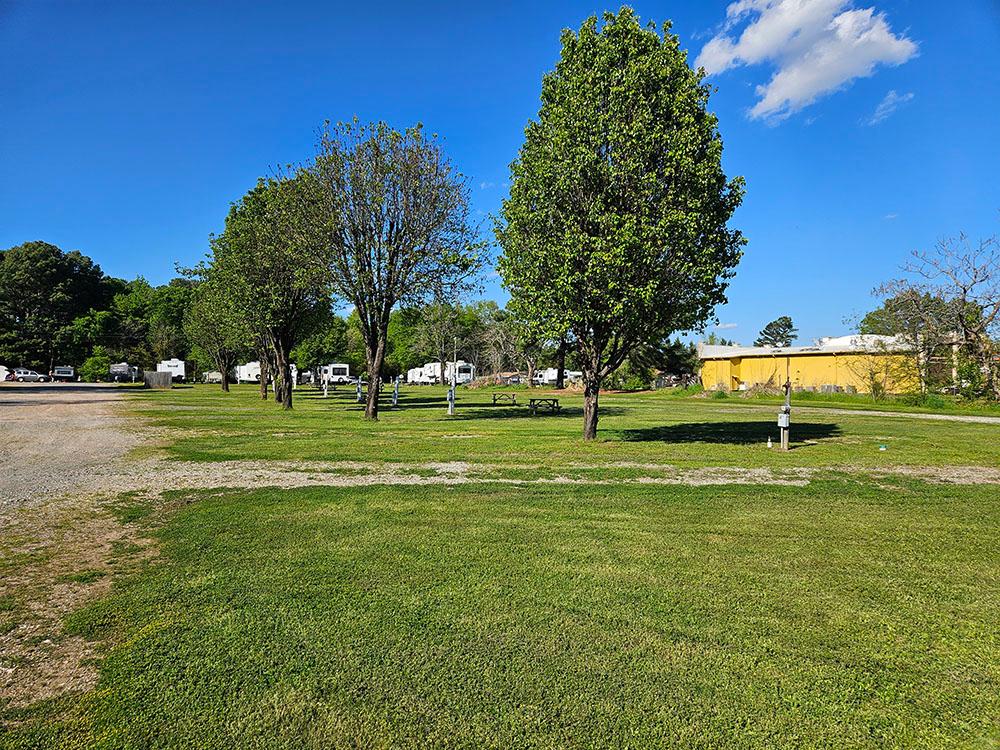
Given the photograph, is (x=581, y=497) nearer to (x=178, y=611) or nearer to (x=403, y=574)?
Result: (x=403, y=574)

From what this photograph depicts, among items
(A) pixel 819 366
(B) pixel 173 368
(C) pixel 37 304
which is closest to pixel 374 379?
(A) pixel 819 366

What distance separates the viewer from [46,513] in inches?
287

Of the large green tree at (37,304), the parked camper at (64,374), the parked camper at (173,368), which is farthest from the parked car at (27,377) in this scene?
the parked camper at (173,368)

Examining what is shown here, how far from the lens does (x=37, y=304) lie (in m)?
78.8

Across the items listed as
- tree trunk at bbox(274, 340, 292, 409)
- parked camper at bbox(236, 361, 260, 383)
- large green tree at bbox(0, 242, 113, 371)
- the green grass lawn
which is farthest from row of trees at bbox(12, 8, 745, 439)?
large green tree at bbox(0, 242, 113, 371)

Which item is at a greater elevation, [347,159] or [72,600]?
[347,159]

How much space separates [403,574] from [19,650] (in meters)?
2.58

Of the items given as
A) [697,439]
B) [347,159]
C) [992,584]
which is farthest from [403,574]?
[347,159]

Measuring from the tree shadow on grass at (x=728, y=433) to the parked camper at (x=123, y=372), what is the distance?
265ft

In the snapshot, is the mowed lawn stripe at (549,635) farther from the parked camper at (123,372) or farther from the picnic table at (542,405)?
the parked camper at (123,372)

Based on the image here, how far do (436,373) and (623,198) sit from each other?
79.9 metres

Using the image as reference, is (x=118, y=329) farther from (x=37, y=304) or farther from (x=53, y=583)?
(x=53, y=583)

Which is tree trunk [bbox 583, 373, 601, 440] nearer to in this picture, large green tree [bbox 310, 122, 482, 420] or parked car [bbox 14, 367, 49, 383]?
large green tree [bbox 310, 122, 482, 420]

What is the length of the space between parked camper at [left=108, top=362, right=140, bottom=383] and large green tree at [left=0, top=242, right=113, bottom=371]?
6.33 meters
